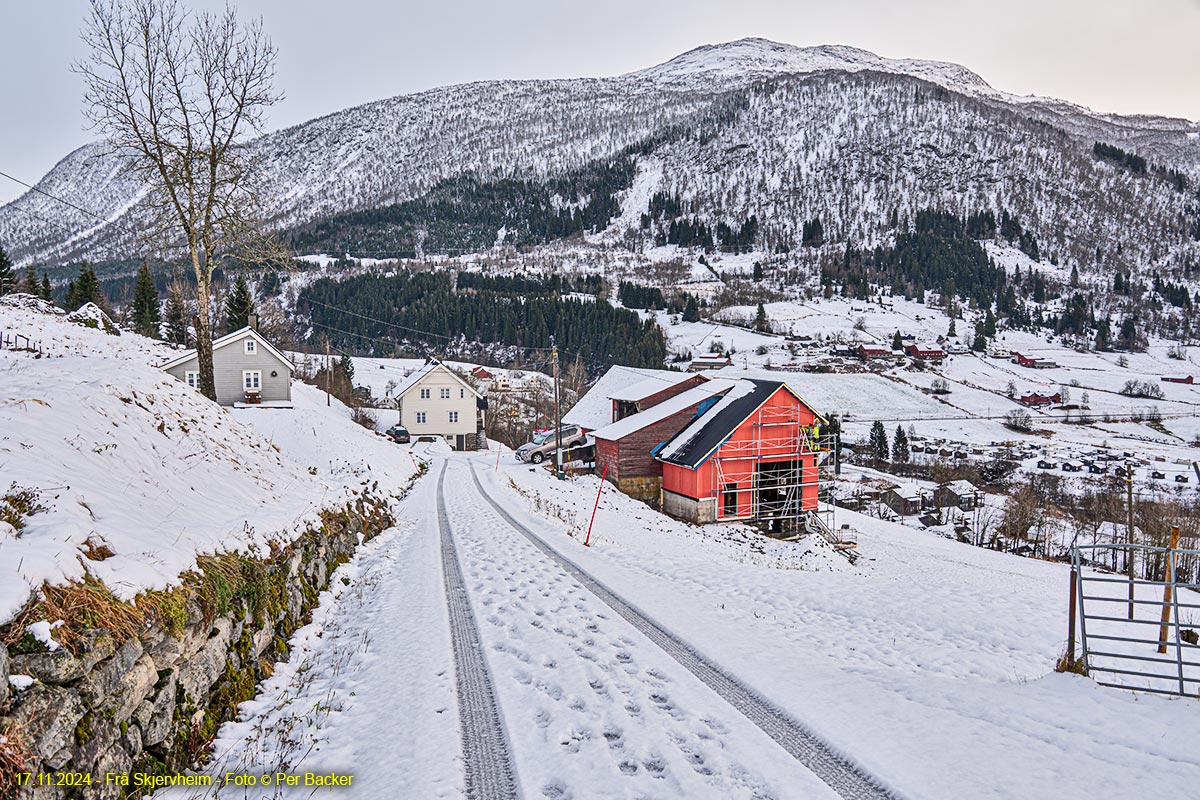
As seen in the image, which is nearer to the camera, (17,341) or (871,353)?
(17,341)

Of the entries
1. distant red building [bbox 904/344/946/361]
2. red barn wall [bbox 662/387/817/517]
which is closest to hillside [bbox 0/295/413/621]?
red barn wall [bbox 662/387/817/517]

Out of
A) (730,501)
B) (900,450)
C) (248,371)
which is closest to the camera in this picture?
(730,501)

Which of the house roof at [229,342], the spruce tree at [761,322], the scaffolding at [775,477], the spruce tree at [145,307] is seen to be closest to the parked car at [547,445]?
the scaffolding at [775,477]

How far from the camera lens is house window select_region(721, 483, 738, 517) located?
34.5 m

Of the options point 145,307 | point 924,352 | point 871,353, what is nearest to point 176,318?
point 145,307

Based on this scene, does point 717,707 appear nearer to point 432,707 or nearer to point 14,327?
point 432,707

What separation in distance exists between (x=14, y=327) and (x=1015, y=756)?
37.3 metres

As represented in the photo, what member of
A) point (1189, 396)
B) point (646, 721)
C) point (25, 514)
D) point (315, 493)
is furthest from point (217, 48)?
point (1189, 396)

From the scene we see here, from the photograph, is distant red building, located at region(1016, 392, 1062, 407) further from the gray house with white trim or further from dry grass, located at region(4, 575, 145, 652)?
dry grass, located at region(4, 575, 145, 652)

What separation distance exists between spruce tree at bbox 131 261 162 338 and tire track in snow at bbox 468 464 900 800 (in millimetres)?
71969

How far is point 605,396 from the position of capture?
Answer: 156 feet

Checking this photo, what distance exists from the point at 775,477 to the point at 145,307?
67809 mm

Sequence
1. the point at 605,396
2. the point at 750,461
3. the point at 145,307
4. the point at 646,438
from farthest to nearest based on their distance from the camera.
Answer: the point at 145,307 → the point at 605,396 → the point at 646,438 → the point at 750,461

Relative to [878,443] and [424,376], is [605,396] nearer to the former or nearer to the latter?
[424,376]
